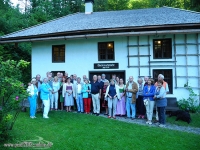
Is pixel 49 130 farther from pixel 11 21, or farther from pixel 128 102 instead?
pixel 11 21

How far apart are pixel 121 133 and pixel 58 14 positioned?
25.8m

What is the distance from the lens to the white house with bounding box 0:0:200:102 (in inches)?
408

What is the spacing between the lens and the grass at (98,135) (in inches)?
217

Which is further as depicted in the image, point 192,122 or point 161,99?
point 192,122

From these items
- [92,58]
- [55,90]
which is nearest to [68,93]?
[55,90]

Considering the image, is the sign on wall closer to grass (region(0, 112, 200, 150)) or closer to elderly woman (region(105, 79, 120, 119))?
elderly woman (region(105, 79, 120, 119))

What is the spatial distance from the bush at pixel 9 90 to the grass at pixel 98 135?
2.58ft

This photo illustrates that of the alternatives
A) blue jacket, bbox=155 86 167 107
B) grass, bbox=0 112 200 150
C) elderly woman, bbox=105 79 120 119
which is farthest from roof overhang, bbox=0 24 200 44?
grass, bbox=0 112 200 150

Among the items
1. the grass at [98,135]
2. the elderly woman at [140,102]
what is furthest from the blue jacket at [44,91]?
the elderly woman at [140,102]

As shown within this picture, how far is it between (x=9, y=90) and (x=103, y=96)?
5327 millimetres

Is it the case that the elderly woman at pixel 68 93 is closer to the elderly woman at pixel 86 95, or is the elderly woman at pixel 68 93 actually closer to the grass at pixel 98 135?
the elderly woman at pixel 86 95

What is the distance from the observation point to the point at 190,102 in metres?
10.1

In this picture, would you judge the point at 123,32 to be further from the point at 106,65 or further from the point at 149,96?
the point at 149,96

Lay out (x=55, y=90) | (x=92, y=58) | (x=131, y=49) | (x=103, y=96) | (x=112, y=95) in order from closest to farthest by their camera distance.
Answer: (x=112, y=95) → (x=103, y=96) → (x=55, y=90) → (x=131, y=49) → (x=92, y=58)
